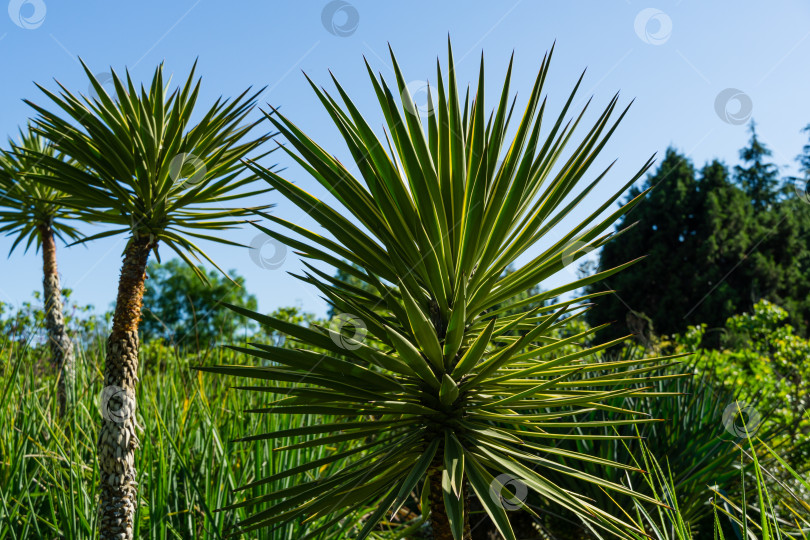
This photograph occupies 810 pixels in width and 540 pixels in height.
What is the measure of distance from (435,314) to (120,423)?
1245 millimetres

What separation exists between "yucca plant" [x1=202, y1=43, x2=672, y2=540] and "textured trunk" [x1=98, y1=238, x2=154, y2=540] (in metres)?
0.71

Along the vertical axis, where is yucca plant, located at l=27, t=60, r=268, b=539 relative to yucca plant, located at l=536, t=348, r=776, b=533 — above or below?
above

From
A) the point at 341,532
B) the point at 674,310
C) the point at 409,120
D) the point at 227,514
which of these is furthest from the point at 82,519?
the point at 674,310

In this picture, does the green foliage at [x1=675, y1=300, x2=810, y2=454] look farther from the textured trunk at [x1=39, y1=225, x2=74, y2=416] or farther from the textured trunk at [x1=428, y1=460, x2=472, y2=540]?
the textured trunk at [x1=39, y1=225, x2=74, y2=416]

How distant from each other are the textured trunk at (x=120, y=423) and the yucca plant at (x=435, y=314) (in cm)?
71

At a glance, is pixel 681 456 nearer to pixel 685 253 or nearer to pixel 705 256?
pixel 705 256

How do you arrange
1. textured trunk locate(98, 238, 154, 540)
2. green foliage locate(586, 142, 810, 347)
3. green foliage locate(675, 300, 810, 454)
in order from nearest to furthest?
textured trunk locate(98, 238, 154, 540)
green foliage locate(675, 300, 810, 454)
green foliage locate(586, 142, 810, 347)

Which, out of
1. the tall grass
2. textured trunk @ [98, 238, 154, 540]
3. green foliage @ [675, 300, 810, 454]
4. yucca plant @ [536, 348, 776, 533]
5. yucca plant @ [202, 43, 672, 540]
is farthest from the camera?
green foliage @ [675, 300, 810, 454]

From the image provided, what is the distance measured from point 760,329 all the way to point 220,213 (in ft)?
32.7

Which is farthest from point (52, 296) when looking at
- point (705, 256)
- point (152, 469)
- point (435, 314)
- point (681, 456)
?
point (705, 256)

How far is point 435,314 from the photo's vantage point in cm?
167

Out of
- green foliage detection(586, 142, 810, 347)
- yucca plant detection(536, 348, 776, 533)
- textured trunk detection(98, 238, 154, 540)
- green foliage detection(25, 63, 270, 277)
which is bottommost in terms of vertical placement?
yucca plant detection(536, 348, 776, 533)

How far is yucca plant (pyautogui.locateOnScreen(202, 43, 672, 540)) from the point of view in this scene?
1396 millimetres

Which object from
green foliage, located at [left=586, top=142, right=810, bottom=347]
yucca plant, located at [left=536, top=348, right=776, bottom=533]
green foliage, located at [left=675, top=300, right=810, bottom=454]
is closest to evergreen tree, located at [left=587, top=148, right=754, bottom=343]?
green foliage, located at [left=586, top=142, right=810, bottom=347]
